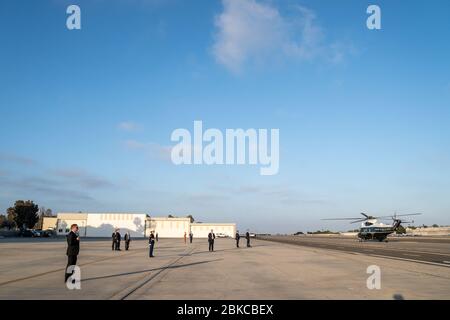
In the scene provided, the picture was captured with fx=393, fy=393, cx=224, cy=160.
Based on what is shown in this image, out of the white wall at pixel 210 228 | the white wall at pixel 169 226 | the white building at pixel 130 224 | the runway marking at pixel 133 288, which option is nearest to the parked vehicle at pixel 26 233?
the white building at pixel 130 224

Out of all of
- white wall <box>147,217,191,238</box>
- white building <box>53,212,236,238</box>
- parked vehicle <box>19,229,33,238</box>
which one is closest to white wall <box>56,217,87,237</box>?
white building <box>53,212,236,238</box>

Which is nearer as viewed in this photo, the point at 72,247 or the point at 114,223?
the point at 72,247

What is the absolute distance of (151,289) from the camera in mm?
11406

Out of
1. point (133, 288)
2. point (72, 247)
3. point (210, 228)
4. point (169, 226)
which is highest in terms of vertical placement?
point (72, 247)

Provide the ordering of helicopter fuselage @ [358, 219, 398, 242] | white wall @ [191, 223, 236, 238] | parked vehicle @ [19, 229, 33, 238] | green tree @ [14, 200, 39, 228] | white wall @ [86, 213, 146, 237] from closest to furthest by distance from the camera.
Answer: helicopter fuselage @ [358, 219, 398, 242]
parked vehicle @ [19, 229, 33, 238]
white wall @ [86, 213, 146, 237]
white wall @ [191, 223, 236, 238]
green tree @ [14, 200, 39, 228]

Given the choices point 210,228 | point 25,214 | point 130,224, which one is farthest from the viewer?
point 25,214

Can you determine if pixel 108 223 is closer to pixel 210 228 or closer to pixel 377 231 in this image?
pixel 210 228

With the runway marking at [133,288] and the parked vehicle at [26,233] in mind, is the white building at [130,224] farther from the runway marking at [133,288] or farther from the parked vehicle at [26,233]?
the runway marking at [133,288]

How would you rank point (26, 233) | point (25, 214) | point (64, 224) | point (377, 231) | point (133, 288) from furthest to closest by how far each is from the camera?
point (25, 214) → point (64, 224) → point (26, 233) → point (377, 231) → point (133, 288)

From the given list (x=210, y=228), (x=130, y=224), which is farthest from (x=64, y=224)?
(x=210, y=228)

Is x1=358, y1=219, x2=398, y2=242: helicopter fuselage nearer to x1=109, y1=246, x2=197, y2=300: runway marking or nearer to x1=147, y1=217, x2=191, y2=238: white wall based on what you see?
x1=147, y1=217, x2=191, y2=238: white wall
